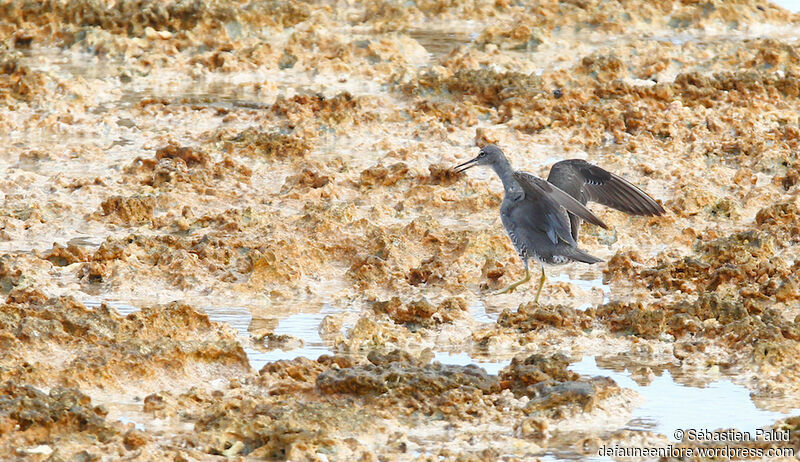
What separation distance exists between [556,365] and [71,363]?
6.85 feet

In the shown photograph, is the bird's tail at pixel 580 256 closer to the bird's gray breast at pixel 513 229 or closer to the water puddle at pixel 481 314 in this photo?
the bird's gray breast at pixel 513 229

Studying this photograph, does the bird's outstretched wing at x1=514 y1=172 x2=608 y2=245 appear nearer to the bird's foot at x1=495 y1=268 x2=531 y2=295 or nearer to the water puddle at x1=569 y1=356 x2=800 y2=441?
the bird's foot at x1=495 y1=268 x2=531 y2=295

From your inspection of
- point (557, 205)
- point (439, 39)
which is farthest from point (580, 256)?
point (439, 39)

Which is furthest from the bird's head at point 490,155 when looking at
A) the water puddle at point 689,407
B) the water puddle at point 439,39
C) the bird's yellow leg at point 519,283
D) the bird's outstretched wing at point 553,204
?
the water puddle at point 439,39

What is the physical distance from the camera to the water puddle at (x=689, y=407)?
19.7 ft

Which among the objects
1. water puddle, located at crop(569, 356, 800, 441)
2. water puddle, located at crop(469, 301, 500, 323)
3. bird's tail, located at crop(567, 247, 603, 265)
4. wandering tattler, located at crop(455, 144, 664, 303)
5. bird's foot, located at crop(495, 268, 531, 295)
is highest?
wandering tattler, located at crop(455, 144, 664, 303)

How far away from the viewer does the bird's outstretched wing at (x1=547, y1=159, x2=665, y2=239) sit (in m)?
8.09

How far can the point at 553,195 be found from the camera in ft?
24.9

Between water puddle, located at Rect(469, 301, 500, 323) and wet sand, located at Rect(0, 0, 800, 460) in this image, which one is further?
water puddle, located at Rect(469, 301, 500, 323)

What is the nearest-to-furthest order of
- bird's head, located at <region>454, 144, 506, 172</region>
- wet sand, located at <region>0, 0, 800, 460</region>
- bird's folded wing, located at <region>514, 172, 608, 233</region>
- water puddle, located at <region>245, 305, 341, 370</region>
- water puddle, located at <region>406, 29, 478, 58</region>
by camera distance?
wet sand, located at <region>0, 0, 800, 460</region> < water puddle, located at <region>245, 305, 341, 370</region> < bird's folded wing, located at <region>514, 172, 608, 233</region> < bird's head, located at <region>454, 144, 506, 172</region> < water puddle, located at <region>406, 29, 478, 58</region>

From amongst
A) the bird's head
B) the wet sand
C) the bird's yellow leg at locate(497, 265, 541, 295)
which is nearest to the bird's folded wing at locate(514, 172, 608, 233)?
the bird's yellow leg at locate(497, 265, 541, 295)

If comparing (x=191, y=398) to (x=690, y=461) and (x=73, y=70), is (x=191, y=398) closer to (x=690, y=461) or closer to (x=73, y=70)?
(x=690, y=461)

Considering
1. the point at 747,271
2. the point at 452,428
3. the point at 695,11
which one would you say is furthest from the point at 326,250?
the point at 695,11

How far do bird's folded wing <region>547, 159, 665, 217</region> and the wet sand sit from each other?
0.38 meters
